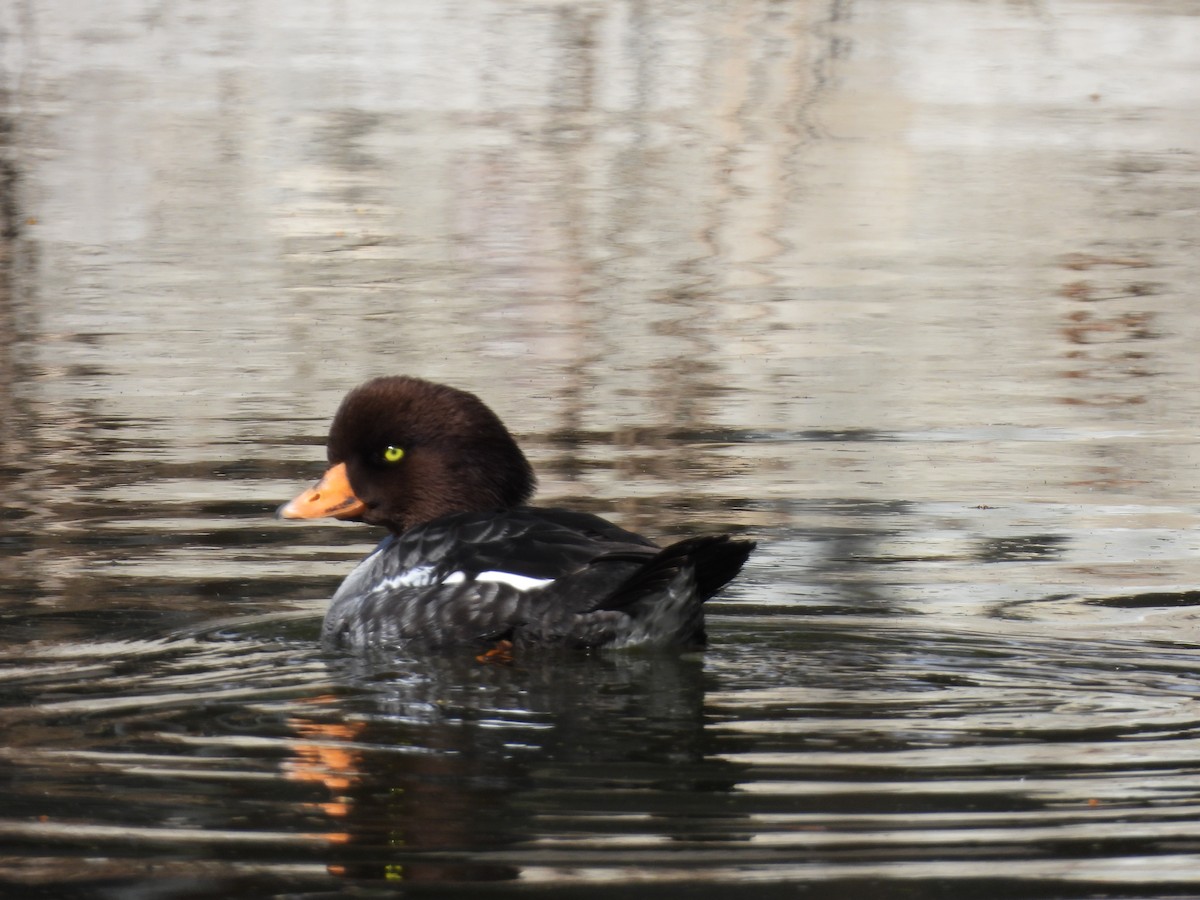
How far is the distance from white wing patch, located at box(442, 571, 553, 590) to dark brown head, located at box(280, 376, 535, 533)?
67 centimetres

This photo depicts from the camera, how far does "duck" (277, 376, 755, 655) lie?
233 inches

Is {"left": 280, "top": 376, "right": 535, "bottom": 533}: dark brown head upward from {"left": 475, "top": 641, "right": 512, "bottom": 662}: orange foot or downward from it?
upward

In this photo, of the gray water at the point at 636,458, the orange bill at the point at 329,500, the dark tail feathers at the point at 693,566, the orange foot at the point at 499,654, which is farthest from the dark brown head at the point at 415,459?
the dark tail feathers at the point at 693,566

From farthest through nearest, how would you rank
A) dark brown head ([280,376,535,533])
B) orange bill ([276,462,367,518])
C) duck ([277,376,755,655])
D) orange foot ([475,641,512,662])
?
1. orange bill ([276,462,367,518])
2. dark brown head ([280,376,535,533])
3. orange foot ([475,641,512,662])
4. duck ([277,376,755,655])

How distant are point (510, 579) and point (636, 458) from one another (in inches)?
110

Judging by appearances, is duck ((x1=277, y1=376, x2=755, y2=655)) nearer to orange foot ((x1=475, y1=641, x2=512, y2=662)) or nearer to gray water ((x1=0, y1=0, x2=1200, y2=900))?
orange foot ((x1=475, y1=641, x2=512, y2=662))

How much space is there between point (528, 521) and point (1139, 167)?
13932mm

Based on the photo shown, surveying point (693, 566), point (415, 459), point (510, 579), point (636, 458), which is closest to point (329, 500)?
point (415, 459)

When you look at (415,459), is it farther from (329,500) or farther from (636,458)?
(636,458)

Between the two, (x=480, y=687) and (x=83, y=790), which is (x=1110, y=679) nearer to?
(x=480, y=687)

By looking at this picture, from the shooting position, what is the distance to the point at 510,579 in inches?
237

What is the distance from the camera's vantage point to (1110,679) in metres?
5.62

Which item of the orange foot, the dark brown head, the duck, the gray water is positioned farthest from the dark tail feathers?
the dark brown head

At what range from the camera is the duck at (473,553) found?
19.4ft
